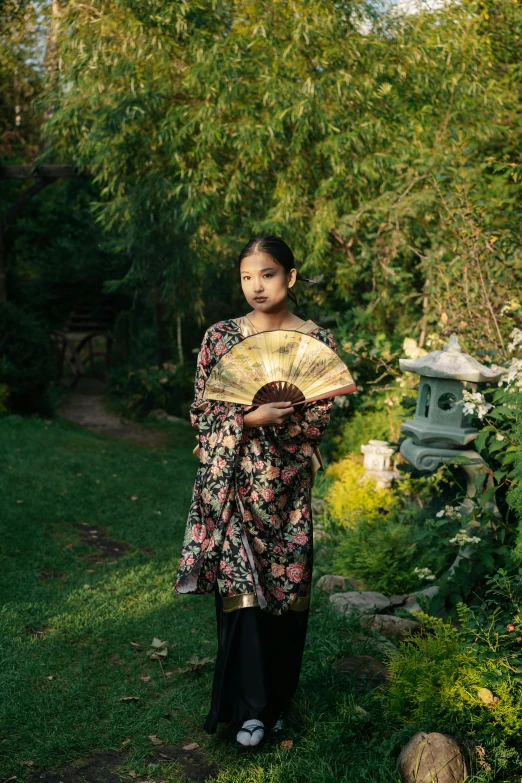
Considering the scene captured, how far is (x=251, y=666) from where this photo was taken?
299 cm

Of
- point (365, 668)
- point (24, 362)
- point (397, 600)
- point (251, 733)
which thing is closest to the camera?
point (251, 733)

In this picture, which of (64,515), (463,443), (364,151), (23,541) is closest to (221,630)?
(463,443)

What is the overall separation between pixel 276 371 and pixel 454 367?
132 cm

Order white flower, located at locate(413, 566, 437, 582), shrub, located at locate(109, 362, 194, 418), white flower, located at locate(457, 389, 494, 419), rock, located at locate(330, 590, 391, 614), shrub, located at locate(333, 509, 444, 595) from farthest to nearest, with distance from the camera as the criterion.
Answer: shrub, located at locate(109, 362, 194, 418) → shrub, located at locate(333, 509, 444, 595) → rock, located at locate(330, 590, 391, 614) → white flower, located at locate(413, 566, 437, 582) → white flower, located at locate(457, 389, 494, 419)

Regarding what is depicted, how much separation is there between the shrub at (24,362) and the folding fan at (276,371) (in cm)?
732

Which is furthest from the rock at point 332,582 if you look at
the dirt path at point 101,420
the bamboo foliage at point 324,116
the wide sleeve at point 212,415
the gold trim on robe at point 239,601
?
the dirt path at point 101,420

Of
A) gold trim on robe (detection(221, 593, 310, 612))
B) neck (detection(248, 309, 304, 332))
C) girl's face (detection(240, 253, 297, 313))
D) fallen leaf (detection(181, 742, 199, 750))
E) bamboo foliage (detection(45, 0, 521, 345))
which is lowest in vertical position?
fallen leaf (detection(181, 742, 199, 750))

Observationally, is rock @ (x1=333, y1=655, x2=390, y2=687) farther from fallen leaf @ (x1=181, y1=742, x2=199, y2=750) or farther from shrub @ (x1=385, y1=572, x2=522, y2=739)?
fallen leaf @ (x1=181, y1=742, x2=199, y2=750)

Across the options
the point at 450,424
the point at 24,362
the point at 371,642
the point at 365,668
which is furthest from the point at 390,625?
the point at 24,362

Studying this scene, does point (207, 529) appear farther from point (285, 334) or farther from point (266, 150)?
point (266, 150)

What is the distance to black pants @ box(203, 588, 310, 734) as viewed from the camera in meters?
2.99

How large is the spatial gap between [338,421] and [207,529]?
482cm

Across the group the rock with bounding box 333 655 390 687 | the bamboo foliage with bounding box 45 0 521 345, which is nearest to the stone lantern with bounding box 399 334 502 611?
the rock with bounding box 333 655 390 687

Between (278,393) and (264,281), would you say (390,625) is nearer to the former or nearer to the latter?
(278,393)
